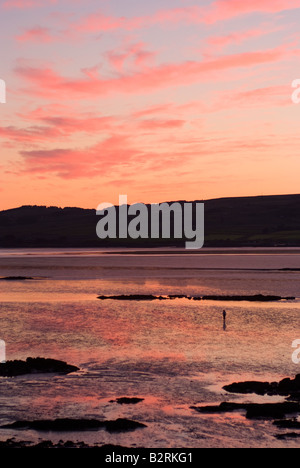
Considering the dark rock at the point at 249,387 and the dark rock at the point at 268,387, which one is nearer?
the dark rock at the point at 268,387

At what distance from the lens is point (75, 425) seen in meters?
23.1

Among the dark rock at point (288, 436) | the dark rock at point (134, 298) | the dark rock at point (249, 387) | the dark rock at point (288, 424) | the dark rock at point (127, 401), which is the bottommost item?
the dark rock at point (288, 436)

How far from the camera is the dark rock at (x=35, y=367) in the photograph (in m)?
31.7

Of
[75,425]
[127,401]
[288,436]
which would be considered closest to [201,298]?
[127,401]

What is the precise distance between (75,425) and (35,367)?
977 cm

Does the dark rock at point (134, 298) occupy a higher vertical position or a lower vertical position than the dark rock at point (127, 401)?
higher

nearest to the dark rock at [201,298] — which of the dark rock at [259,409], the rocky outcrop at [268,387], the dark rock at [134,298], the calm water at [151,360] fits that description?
the dark rock at [134,298]

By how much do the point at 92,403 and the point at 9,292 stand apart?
180ft

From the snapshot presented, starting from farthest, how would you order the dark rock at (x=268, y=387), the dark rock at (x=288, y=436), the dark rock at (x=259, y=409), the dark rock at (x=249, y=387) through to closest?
the dark rock at (x=249, y=387) → the dark rock at (x=268, y=387) → the dark rock at (x=259, y=409) → the dark rock at (x=288, y=436)

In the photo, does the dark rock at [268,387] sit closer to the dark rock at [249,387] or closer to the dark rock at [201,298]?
the dark rock at [249,387]

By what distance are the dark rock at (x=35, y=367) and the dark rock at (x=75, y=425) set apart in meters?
8.37

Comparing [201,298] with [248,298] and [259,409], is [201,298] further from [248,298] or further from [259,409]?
[259,409]

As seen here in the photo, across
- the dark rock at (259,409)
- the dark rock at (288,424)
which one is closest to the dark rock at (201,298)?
the dark rock at (259,409)

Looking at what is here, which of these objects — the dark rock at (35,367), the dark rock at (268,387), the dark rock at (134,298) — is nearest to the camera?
the dark rock at (268,387)
